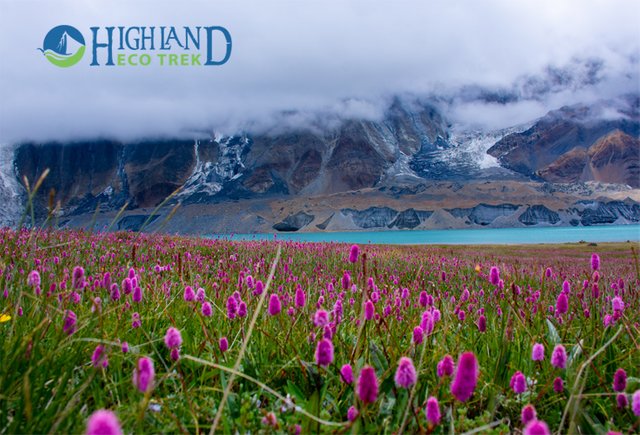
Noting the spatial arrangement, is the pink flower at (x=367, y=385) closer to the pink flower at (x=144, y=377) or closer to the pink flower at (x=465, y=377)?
the pink flower at (x=465, y=377)

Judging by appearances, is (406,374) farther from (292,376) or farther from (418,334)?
(292,376)

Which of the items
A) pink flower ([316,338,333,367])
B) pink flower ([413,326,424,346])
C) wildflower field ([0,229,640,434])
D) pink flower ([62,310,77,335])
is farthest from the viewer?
pink flower ([413,326,424,346])

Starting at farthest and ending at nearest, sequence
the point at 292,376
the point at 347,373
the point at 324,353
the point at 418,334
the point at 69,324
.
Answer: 1. the point at 292,376
2. the point at 418,334
3. the point at 69,324
4. the point at 347,373
5. the point at 324,353

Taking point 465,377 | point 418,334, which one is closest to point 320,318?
point 418,334

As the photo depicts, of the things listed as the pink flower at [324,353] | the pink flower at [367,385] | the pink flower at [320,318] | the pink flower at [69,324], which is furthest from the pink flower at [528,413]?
the pink flower at [69,324]

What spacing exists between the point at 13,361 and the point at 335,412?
4.95ft

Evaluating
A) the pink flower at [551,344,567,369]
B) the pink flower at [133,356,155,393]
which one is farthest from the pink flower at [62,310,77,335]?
the pink flower at [551,344,567,369]

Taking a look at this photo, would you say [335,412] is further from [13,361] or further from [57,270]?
[57,270]

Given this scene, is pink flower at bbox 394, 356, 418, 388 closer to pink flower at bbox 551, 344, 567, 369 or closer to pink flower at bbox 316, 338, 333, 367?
pink flower at bbox 316, 338, 333, 367

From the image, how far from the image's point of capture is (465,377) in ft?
4.43

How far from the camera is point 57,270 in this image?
4.73 m

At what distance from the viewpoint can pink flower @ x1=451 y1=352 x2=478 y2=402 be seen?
1334 millimetres

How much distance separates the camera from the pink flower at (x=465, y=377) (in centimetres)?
133

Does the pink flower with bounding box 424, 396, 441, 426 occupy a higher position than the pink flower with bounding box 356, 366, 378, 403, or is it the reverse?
the pink flower with bounding box 356, 366, 378, 403
